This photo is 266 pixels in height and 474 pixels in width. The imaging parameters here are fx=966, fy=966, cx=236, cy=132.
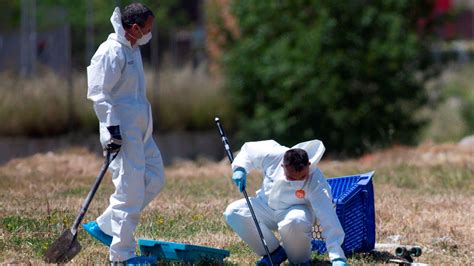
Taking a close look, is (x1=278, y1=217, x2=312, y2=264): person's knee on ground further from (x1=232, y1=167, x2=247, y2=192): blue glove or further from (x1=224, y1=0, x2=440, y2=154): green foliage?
(x1=224, y1=0, x2=440, y2=154): green foliage

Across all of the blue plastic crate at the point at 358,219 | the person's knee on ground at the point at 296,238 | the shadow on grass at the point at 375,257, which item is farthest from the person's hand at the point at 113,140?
the shadow on grass at the point at 375,257

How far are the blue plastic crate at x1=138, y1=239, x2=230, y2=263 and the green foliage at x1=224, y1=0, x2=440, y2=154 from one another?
12.1 meters

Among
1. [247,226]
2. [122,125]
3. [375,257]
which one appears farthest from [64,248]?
[375,257]

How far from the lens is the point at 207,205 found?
10.0 metres

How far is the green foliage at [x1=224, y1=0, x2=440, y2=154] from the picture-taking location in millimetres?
19438

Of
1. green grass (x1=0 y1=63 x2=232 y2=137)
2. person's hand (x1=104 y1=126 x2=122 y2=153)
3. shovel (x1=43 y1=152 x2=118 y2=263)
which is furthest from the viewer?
green grass (x1=0 y1=63 x2=232 y2=137)

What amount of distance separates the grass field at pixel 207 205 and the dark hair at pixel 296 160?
3.47 feet

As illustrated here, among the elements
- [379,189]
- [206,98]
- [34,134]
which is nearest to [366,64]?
[206,98]

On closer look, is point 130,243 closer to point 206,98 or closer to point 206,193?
point 206,193

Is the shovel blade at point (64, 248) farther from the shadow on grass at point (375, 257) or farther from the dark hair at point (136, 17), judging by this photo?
the shadow on grass at point (375, 257)

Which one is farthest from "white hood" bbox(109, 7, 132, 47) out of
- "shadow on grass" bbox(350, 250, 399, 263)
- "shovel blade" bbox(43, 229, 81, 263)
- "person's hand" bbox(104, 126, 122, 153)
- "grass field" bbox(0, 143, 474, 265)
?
"shadow on grass" bbox(350, 250, 399, 263)

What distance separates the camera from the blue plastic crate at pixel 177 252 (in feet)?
23.4

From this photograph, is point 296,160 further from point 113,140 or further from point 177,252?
point 113,140

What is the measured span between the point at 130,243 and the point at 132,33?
152 centimetres
